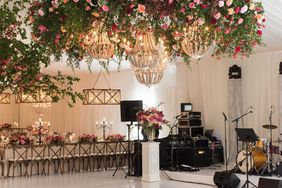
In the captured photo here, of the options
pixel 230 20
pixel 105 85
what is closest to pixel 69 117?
pixel 105 85

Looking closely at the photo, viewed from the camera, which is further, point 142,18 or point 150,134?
point 150,134

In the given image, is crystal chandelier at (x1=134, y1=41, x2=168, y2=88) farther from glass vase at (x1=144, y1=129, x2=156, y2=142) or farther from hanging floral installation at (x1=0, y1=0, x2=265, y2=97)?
glass vase at (x1=144, y1=129, x2=156, y2=142)

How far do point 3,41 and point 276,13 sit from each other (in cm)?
829

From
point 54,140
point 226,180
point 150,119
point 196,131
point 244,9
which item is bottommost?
point 226,180

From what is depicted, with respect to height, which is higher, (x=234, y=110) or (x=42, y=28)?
(x=42, y=28)

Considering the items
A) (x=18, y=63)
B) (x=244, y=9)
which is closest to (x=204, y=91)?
(x=244, y=9)

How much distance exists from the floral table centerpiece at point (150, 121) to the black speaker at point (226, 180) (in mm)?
1916

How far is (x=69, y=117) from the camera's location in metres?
21.2

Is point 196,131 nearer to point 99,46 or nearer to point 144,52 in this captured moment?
point 144,52

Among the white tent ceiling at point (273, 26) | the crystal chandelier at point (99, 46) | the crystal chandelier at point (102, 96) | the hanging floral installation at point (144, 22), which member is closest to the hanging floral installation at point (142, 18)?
the hanging floral installation at point (144, 22)

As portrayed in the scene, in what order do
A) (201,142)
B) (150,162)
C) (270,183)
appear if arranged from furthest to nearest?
(201,142) → (150,162) → (270,183)

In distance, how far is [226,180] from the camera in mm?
10102

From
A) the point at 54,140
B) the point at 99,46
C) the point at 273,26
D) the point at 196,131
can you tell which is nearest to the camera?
the point at 99,46

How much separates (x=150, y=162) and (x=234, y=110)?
11.1 ft
